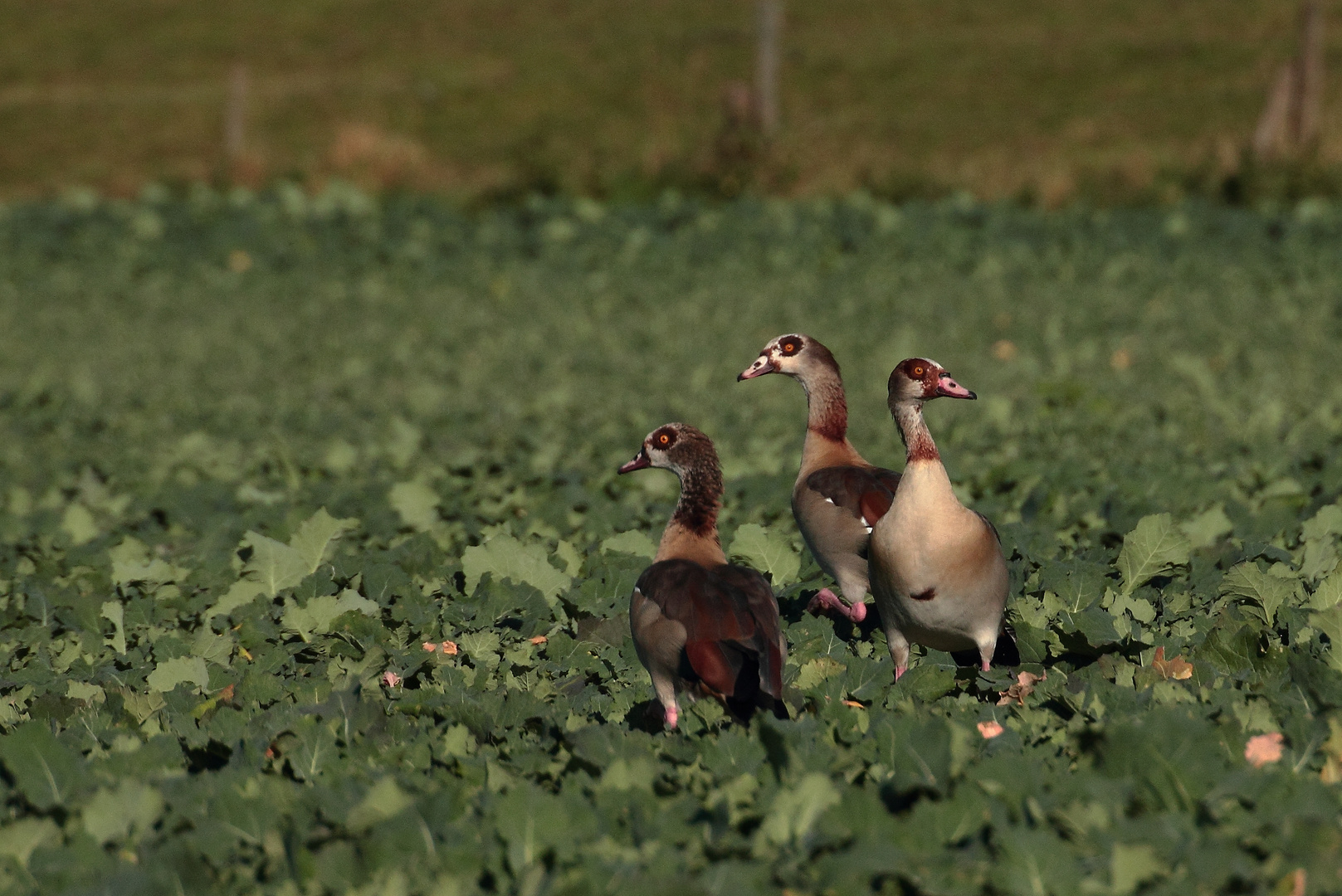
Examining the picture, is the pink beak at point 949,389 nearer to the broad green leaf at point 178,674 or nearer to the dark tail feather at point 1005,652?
the dark tail feather at point 1005,652

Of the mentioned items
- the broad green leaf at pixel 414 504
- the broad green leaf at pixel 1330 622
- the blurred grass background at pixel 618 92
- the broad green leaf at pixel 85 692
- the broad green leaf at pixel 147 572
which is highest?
the broad green leaf at pixel 1330 622

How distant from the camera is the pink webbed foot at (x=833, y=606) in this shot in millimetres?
5586

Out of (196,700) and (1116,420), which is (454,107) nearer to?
(1116,420)

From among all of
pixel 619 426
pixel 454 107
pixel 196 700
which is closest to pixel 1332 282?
pixel 619 426

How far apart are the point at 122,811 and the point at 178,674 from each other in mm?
1525

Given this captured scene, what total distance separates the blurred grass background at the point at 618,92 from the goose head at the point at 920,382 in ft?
48.9

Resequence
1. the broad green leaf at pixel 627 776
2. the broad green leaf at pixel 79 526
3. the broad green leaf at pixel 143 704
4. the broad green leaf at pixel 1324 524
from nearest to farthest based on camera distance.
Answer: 1. the broad green leaf at pixel 627 776
2. the broad green leaf at pixel 143 704
3. the broad green leaf at pixel 1324 524
4. the broad green leaf at pixel 79 526

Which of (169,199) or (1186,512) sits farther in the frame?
(169,199)

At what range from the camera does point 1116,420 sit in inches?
416

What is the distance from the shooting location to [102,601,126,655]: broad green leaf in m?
5.74

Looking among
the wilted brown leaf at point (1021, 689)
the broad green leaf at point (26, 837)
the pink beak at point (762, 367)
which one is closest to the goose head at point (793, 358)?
the pink beak at point (762, 367)

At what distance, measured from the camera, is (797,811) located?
11.3 ft

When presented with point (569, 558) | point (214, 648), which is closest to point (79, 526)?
point (214, 648)

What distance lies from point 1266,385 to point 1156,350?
1825 mm
